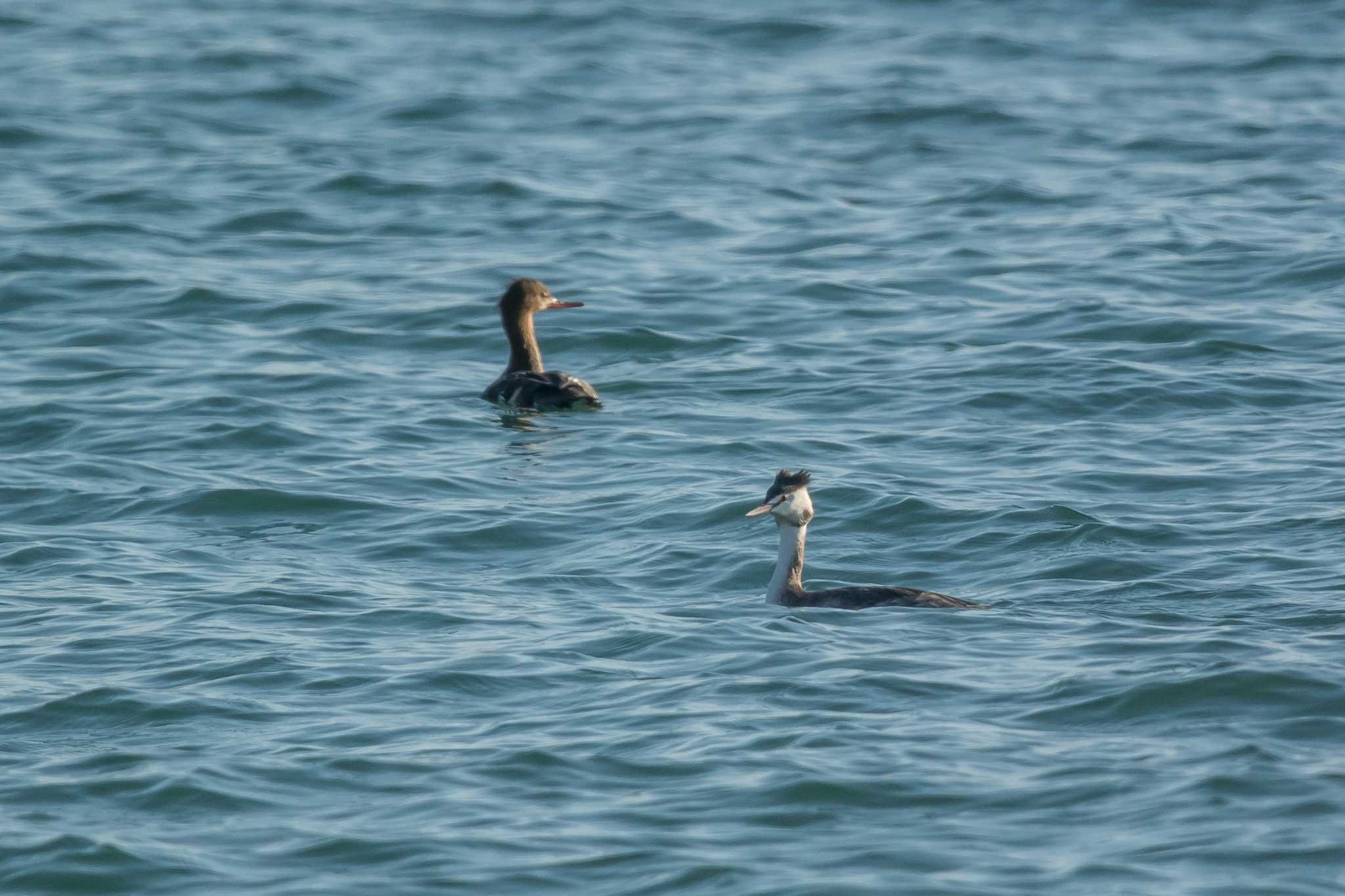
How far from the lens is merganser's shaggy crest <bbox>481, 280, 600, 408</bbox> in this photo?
53.0ft

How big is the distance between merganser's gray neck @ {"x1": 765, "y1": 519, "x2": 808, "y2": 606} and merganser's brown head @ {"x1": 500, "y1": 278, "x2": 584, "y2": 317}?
6494mm

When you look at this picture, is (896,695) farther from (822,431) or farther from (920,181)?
(920,181)

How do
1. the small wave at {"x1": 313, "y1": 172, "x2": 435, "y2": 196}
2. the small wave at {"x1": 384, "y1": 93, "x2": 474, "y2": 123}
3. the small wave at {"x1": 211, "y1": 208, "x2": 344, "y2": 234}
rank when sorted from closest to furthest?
Result: the small wave at {"x1": 211, "y1": 208, "x2": 344, "y2": 234} → the small wave at {"x1": 313, "y1": 172, "x2": 435, "y2": 196} → the small wave at {"x1": 384, "y1": 93, "x2": 474, "y2": 123}

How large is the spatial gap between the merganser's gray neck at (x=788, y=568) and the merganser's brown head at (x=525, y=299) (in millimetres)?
6494

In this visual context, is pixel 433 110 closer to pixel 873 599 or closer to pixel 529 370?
pixel 529 370

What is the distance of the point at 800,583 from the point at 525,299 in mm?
6877

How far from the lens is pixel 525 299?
1755 centimetres

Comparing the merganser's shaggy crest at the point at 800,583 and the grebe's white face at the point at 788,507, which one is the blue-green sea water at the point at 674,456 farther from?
the grebe's white face at the point at 788,507

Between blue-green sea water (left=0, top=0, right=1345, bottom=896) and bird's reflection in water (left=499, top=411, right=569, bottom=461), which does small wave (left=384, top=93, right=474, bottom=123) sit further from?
bird's reflection in water (left=499, top=411, right=569, bottom=461)

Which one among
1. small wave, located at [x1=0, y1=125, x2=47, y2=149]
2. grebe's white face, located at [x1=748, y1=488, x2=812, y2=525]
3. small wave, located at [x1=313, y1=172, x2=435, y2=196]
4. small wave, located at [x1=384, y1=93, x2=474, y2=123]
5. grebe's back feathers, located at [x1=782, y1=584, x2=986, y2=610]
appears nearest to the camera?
grebe's back feathers, located at [x1=782, y1=584, x2=986, y2=610]

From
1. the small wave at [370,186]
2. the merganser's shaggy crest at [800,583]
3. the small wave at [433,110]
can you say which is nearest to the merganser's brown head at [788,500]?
the merganser's shaggy crest at [800,583]

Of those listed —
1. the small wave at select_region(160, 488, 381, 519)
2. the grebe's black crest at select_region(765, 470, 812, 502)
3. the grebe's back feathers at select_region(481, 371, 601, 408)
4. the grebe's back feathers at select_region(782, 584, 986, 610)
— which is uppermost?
the grebe's black crest at select_region(765, 470, 812, 502)

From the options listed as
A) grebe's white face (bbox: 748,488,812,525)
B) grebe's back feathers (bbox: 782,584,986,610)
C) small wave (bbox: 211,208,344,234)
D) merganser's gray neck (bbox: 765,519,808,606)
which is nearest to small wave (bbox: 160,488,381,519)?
grebe's white face (bbox: 748,488,812,525)

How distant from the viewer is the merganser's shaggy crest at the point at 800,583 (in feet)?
35.3
